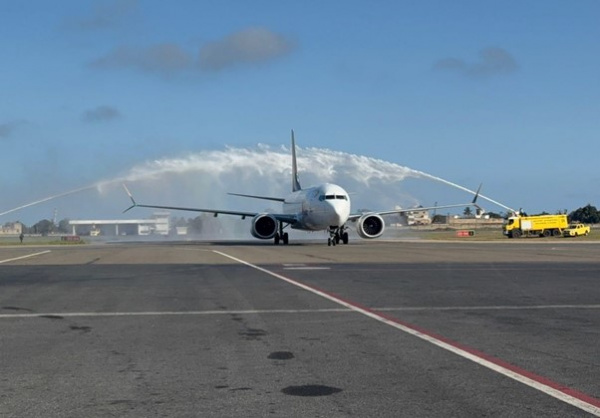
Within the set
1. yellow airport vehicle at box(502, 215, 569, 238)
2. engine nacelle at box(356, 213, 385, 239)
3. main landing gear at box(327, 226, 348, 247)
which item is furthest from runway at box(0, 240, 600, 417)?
yellow airport vehicle at box(502, 215, 569, 238)

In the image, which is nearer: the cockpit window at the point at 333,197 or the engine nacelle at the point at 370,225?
the cockpit window at the point at 333,197

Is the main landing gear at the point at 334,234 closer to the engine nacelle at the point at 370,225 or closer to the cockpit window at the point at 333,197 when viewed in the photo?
the engine nacelle at the point at 370,225

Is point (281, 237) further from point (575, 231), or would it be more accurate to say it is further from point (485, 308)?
point (485, 308)

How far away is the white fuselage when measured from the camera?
53281 millimetres

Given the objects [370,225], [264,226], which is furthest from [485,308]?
[264,226]

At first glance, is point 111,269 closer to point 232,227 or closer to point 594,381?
point 594,381

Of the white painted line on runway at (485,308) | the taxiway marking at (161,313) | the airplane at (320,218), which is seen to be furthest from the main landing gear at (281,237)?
the taxiway marking at (161,313)

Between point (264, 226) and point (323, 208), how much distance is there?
6497 millimetres

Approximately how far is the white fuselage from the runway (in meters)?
32.1

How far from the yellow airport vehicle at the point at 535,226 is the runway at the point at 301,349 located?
2810 inches

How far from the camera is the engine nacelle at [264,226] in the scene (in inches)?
2282

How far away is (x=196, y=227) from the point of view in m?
122

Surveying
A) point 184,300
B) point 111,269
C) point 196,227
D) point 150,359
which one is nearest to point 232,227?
point 196,227

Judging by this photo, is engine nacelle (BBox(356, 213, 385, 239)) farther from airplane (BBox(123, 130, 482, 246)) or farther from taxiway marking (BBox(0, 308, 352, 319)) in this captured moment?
taxiway marking (BBox(0, 308, 352, 319))
